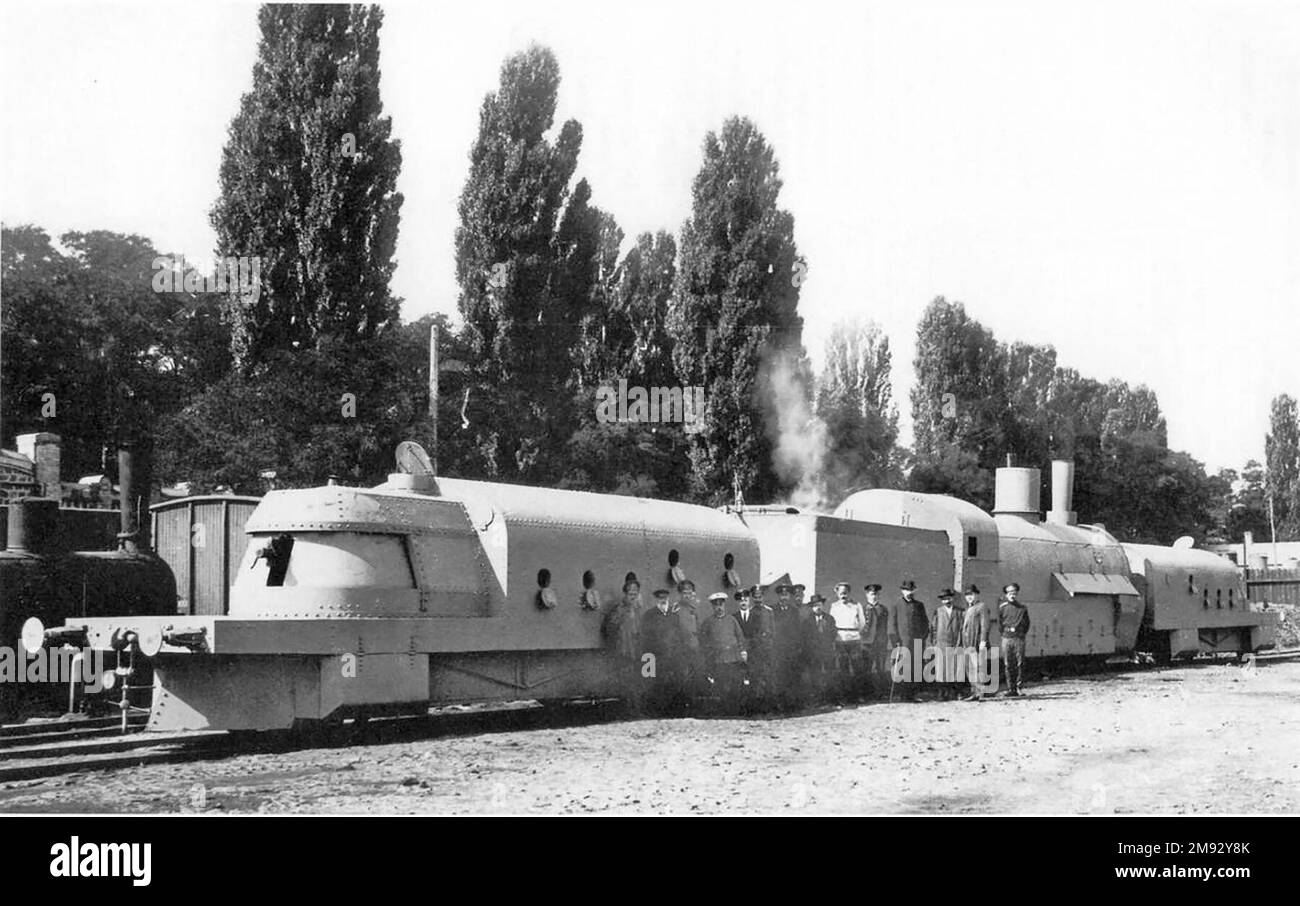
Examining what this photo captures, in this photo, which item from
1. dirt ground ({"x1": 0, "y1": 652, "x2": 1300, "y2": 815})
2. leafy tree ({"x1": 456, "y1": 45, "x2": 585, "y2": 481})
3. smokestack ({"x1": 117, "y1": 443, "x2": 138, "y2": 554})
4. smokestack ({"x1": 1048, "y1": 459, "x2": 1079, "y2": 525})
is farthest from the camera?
leafy tree ({"x1": 456, "y1": 45, "x2": 585, "y2": 481})

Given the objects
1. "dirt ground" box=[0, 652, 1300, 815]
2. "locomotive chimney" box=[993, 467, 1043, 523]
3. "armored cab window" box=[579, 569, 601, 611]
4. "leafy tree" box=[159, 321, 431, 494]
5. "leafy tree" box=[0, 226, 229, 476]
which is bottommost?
"dirt ground" box=[0, 652, 1300, 815]

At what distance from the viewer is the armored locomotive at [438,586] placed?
1238 cm

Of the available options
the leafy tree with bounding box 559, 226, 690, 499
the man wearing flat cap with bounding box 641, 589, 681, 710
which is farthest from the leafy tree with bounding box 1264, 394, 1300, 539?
the man wearing flat cap with bounding box 641, 589, 681, 710

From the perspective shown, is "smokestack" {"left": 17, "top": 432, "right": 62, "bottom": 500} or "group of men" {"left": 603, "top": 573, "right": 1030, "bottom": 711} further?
"smokestack" {"left": 17, "top": 432, "right": 62, "bottom": 500}

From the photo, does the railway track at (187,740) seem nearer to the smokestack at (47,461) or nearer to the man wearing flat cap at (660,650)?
the man wearing flat cap at (660,650)

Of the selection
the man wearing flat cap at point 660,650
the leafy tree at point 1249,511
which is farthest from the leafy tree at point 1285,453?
the man wearing flat cap at point 660,650

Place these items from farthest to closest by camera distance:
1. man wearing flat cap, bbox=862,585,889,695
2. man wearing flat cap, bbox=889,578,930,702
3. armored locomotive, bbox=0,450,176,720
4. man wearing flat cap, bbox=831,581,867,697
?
man wearing flat cap, bbox=889,578,930,702 → man wearing flat cap, bbox=862,585,889,695 → man wearing flat cap, bbox=831,581,867,697 → armored locomotive, bbox=0,450,176,720

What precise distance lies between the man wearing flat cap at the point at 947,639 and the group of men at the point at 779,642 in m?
0.02

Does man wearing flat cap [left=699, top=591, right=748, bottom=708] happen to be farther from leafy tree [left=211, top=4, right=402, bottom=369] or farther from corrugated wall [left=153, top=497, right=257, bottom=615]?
leafy tree [left=211, top=4, right=402, bottom=369]

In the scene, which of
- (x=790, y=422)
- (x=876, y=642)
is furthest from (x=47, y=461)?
(x=790, y=422)

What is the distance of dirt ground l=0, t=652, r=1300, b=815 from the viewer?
9.77 m

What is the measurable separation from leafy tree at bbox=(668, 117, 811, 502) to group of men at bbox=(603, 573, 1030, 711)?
1470 cm

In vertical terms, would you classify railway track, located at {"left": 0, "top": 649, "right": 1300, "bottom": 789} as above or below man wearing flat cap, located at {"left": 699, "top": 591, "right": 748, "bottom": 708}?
below
